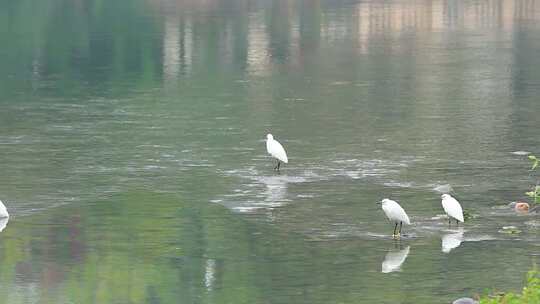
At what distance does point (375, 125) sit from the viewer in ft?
135

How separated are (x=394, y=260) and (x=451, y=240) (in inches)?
73.5

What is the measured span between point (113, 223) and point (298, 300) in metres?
6.56

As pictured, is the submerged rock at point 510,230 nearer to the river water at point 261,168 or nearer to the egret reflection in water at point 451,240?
the river water at point 261,168

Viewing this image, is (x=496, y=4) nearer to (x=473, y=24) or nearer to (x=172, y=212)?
(x=473, y=24)

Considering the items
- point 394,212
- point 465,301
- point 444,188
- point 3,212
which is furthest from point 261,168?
point 465,301

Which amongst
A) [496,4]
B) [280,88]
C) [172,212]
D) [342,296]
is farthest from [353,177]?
[496,4]

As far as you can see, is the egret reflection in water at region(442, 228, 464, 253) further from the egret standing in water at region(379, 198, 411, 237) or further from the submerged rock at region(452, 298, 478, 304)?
the submerged rock at region(452, 298, 478, 304)

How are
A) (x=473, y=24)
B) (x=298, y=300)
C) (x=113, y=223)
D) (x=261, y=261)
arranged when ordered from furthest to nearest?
(x=473, y=24), (x=113, y=223), (x=261, y=261), (x=298, y=300)

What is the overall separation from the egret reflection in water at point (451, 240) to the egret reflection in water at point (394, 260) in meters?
0.68

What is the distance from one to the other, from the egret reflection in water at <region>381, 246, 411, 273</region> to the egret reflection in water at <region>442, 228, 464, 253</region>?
68 cm

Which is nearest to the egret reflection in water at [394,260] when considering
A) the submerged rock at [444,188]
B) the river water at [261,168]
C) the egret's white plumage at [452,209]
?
the river water at [261,168]

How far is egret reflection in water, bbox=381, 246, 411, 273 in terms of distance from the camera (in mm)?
24250

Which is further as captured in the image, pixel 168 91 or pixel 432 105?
pixel 168 91

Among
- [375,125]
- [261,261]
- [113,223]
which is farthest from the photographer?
[375,125]
